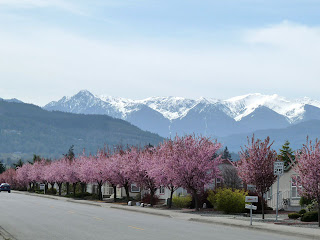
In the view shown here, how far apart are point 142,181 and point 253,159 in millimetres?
23278

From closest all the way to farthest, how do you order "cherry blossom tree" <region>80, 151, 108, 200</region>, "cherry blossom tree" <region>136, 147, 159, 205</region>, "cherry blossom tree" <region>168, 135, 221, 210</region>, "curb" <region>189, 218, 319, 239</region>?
"curb" <region>189, 218, 319, 239</region>, "cherry blossom tree" <region>168, 135, 221, 210</region>, "cherry blossom tree" <region>136, 147, 159, 205</region>, "cherry blossom tree" <region>80, 151, 108, 200</region>

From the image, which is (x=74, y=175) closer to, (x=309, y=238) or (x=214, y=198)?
(x=214, y=198)

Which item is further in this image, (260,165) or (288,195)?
(288,195)

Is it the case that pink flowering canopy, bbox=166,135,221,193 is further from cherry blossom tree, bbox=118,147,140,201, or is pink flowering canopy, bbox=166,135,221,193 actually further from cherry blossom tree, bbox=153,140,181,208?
cherry blossom tree, bbox=118,147,140,201

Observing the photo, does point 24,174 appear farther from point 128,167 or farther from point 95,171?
point 128,167

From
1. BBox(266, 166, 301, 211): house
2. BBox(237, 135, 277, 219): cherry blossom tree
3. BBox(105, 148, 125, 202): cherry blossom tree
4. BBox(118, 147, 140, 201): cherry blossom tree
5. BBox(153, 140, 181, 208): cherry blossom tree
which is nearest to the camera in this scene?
BBox(237, 135, 277, 219): cherry blossom tree

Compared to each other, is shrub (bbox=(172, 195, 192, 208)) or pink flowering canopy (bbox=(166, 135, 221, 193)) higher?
pink flowering canopy (bbox=(166, 135, 221, 193))

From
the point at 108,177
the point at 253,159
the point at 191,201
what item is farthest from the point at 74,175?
the point at 253,159

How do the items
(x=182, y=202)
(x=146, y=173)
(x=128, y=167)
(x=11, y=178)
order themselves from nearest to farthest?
(x=182, y=202) → (x=146, y=173) → (x=128, y=167) → (x=11, y=178)

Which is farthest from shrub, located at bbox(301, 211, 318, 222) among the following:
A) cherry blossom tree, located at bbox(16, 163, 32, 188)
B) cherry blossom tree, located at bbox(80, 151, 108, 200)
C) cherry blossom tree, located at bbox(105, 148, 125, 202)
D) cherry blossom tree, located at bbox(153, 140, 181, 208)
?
cherry blossom tree, located at bbox(16, 163, 32, 188)

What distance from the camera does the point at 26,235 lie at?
73.9 feet

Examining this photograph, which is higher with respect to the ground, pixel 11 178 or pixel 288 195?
pixel 11 178

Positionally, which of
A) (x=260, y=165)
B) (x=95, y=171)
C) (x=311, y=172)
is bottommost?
(x=311, y=172)

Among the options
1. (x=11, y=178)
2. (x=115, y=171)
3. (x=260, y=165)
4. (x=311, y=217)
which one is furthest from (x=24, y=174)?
(x=311, y=217)
